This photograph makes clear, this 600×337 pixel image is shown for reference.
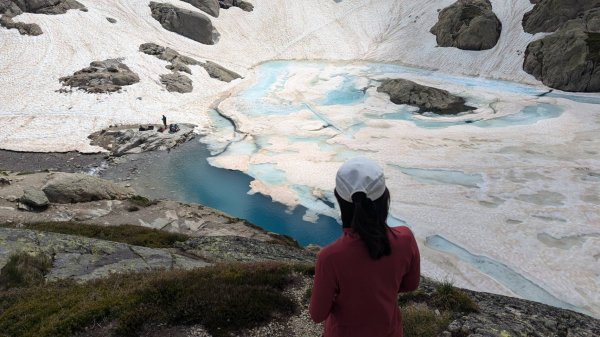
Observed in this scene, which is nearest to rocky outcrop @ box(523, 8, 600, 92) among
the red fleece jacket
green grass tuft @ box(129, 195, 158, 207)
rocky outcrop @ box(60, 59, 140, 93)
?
green grass tuft @ box(129, 195, 158, 207)

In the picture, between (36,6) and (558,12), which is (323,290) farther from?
(558,12)

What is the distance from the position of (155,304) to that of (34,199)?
59.4 feet

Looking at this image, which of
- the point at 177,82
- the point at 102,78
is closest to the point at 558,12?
the point at 177,82

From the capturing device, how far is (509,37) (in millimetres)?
69812

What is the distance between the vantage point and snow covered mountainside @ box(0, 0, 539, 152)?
45.8 m

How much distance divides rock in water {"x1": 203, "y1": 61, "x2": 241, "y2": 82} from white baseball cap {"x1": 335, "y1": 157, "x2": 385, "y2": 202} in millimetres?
62883

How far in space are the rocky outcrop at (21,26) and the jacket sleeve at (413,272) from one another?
7160 centimetres

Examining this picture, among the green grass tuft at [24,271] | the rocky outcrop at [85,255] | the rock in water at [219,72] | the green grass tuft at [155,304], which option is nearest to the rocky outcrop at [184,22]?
the rock in water at [219,72]

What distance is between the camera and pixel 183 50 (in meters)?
70.2

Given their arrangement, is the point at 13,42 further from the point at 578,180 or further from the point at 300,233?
the point at 578,180

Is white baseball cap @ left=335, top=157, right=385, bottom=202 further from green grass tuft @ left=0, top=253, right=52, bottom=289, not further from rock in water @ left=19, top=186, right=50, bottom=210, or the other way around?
rock in water @ left=19, top=186, right=50, bottom=210

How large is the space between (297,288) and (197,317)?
9.24ft

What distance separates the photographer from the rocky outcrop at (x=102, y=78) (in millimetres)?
51500

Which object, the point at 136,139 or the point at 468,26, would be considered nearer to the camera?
the point at 136,139
